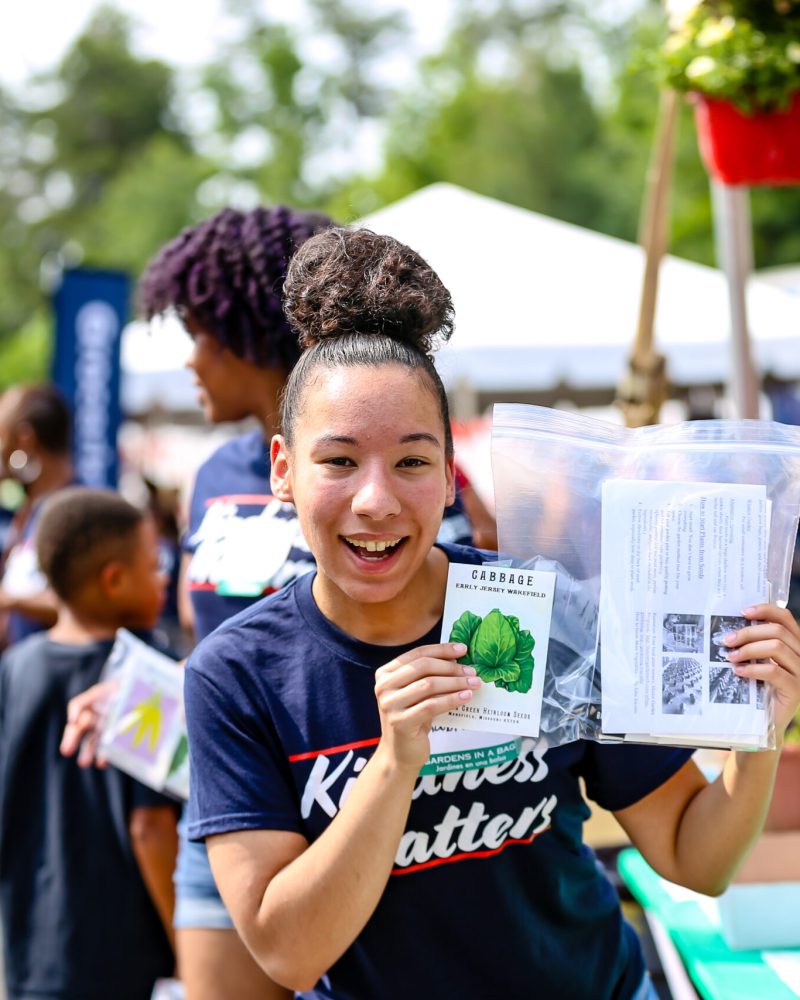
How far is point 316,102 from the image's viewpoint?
42.8m

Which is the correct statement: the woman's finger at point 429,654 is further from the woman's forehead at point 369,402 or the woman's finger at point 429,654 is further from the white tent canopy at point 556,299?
the white tent canopy at point 556,299

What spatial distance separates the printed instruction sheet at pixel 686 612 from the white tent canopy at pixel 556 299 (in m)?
4.10

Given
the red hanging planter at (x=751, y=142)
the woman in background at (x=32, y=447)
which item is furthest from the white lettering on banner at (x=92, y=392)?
the red hanging planter at (x=751, y=142)

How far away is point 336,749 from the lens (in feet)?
4.75

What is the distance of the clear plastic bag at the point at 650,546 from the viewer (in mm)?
1280

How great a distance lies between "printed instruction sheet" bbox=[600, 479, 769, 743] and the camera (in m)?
1.27

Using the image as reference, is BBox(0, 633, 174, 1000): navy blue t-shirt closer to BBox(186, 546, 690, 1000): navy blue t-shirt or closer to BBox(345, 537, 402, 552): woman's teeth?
BBox(186, 546, 690, 1000): navy blue t-shirt

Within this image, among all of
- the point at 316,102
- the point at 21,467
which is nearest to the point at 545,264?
the point at 21,467

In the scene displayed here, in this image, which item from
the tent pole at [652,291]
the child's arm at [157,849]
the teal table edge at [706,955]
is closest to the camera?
the teal table edge at [706,955]

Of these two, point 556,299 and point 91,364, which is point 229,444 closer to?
point 556,299

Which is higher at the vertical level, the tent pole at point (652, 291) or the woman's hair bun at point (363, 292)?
the tent pole at point (652, 291)

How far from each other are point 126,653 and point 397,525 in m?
1.32

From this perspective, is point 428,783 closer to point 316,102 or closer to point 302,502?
point 302,502

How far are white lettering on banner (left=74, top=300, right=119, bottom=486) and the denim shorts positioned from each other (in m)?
4.81
